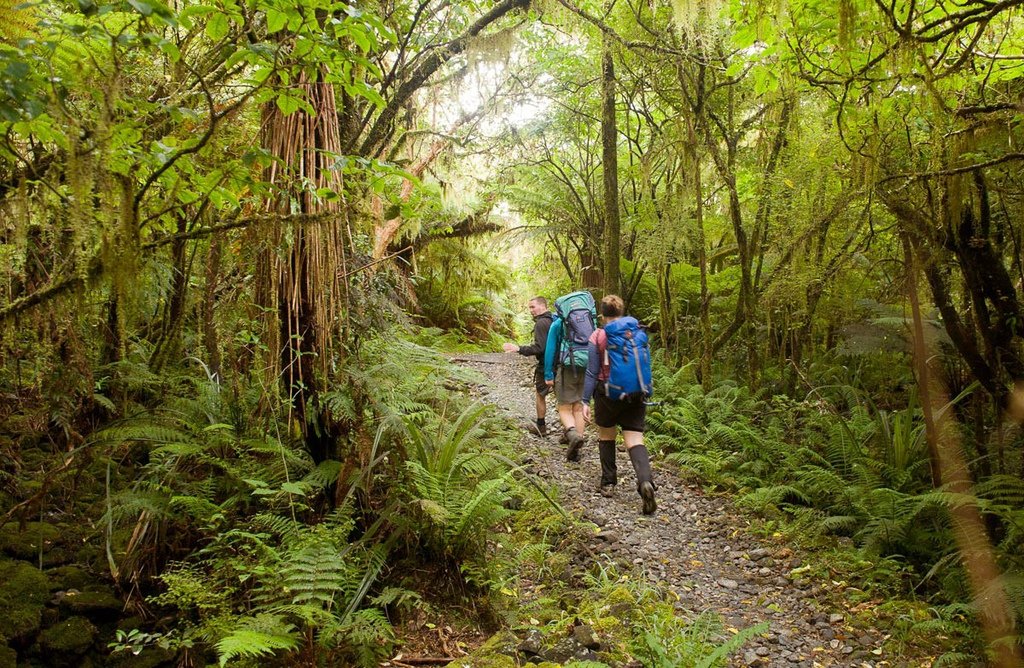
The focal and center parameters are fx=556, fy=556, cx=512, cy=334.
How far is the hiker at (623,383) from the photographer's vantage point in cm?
539

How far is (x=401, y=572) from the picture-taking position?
3703mm

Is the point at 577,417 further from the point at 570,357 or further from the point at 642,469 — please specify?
the point at 642,469

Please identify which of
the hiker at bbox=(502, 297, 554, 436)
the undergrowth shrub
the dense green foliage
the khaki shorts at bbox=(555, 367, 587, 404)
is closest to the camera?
the dense green foliage

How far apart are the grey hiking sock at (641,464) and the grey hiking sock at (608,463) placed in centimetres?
33

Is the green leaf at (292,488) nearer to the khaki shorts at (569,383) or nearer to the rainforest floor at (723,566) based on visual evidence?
the rainforest floor at (723,566)

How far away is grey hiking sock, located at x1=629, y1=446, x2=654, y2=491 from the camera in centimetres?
545

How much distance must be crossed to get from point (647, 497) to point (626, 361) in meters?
1.33

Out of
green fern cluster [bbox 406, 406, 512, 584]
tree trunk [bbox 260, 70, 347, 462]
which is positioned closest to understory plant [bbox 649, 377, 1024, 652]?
green fern cluster [bbox 406, 406, 512, 584]

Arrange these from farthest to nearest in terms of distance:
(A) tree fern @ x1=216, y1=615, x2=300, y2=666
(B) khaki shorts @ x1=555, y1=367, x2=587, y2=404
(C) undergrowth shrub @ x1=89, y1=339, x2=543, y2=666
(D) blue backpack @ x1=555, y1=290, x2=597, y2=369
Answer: (B) khaki shorts @ x1=555, y1=367, x2=587, y2=404 → (D) blue backpack @ x1=555, y1=290, x2=597, y2=369 → (C) undergrowth shrub @ x1=89, y1=339, x2=543, y2=666 → (A) tree fern @ x1=216, y1=615, x2=300, y2=666

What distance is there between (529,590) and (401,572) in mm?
987

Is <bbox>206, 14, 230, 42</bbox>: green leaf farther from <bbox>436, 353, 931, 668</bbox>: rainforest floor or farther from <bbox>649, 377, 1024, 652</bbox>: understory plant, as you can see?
<bbox>649, 377, 1024, 652</bbox>: understory plant

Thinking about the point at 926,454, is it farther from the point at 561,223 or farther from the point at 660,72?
the point at 561,223

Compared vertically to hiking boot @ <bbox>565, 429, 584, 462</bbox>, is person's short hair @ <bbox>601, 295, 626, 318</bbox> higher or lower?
higher

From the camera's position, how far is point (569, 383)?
6.70 metres
